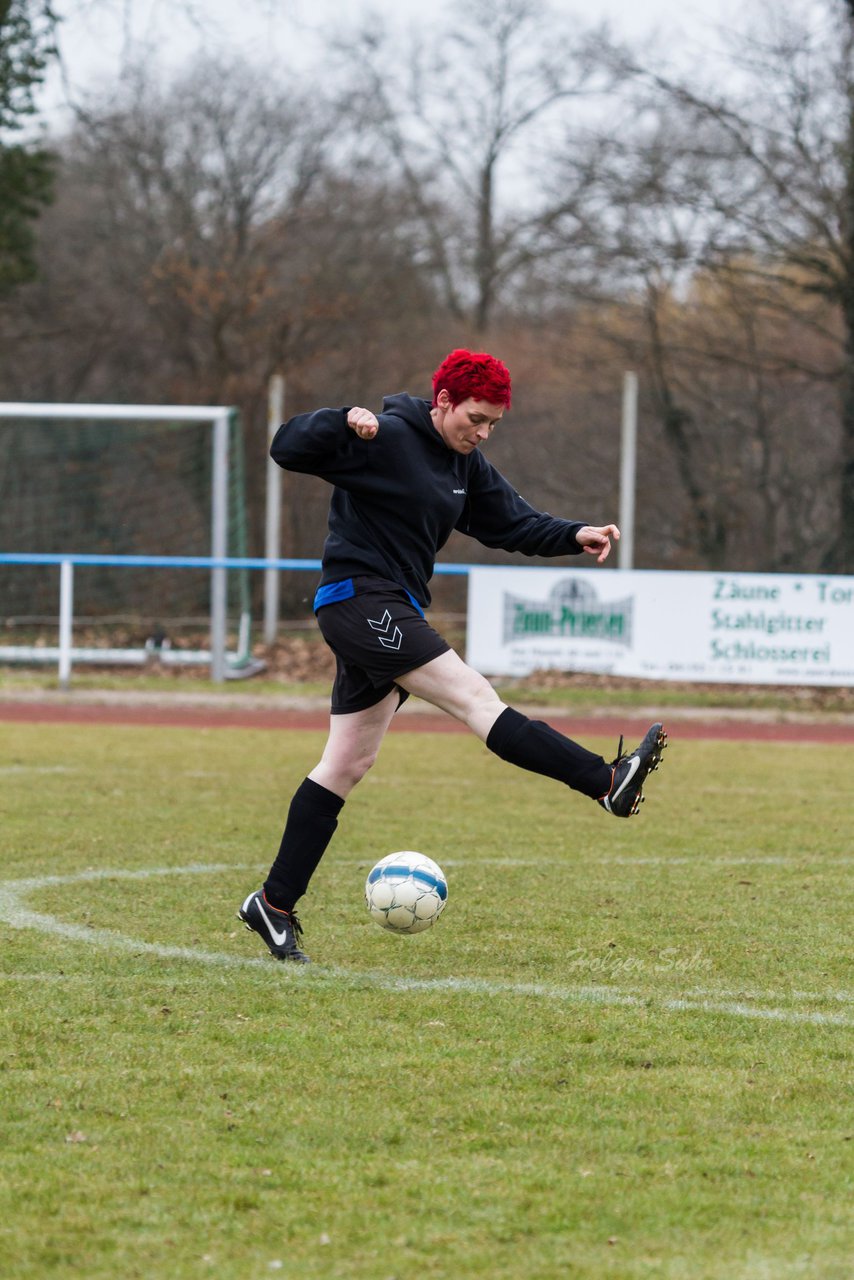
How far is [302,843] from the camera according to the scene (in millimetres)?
5105

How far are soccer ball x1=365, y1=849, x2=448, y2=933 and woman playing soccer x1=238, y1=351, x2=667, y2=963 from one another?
0.82 ft

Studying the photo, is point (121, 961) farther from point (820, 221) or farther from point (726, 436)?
point (820, 221)

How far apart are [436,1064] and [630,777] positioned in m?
1.19

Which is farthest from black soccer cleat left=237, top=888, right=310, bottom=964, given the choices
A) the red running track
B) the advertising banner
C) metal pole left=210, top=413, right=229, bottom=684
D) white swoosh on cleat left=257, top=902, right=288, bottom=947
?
metal pole left=210, top=413, right=229, bottom=684

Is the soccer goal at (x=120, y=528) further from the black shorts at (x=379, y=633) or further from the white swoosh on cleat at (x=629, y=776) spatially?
the white swoosh on cleat at (x=629, y=776)

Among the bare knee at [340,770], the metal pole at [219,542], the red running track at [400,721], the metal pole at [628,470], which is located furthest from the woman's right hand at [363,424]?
the metal pole at [628,470]

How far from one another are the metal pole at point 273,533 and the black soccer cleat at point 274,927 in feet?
45.5

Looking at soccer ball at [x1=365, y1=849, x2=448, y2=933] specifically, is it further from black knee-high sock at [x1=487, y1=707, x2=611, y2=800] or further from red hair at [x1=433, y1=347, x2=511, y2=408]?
red hair at [x1=433, y1=347, x2=511, y2=408]

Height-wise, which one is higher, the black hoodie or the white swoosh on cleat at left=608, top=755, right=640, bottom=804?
the black hoodie

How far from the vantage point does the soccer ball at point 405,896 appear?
4.99m

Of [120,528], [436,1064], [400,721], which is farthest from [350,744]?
[120,528]

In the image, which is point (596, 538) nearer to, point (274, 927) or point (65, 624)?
point (274, 927)

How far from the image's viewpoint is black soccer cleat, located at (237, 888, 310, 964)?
5.04 m

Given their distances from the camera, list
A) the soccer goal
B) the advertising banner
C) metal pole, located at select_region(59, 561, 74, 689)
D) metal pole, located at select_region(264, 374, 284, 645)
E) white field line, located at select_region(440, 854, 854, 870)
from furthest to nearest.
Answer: metal pole, located at select_region(264, 374, 284, 645) < the soccer goal < metal pole, located at select_region(59, 561, 74, 689) < the advertising banner < white field line, located at select_region(440, 854, 854, 870)
